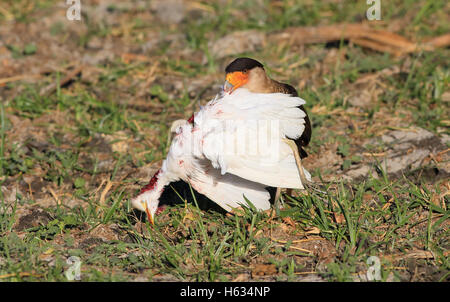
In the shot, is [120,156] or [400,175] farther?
[120,156]

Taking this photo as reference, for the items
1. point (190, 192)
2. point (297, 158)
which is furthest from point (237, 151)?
point (190, 192)

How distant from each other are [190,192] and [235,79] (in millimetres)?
831

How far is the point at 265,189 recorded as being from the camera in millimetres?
3615


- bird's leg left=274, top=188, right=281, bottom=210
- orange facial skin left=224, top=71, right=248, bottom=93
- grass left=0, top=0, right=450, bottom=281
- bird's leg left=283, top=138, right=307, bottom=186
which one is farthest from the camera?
orange facial skin left=224, top=71, right=248, bottom=93

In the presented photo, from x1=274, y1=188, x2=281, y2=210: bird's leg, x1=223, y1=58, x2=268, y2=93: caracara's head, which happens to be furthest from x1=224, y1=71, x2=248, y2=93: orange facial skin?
x1=274, y1=188, x2=281, y2=210: bird's leg

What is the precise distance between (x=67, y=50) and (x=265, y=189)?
10.4 ft

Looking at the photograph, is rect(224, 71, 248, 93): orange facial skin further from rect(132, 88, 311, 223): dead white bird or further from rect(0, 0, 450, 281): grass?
rect(0, 0, 450, 281): grass

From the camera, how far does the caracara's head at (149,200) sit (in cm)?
359

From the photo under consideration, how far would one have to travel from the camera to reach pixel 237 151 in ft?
10.9

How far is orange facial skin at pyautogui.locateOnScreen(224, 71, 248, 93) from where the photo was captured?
3736mm

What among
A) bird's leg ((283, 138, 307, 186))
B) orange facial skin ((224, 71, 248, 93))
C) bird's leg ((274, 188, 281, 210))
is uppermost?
orange facial skin ((224, 71, 248, 93))
